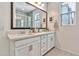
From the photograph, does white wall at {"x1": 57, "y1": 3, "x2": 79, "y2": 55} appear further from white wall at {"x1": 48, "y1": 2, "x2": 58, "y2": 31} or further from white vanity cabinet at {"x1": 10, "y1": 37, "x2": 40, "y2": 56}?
white vanity cabinet at {"x1": 10, "y1": 37, "x2": 40, "y2": 56}

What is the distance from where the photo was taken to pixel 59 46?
4.58 meters

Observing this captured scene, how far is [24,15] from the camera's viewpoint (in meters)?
3.29

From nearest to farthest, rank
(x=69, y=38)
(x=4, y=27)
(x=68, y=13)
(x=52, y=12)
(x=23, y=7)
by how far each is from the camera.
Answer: (x=4, y=27)
(x=23, y=7)
(x=69, y=38)
(x=68, y=13)
(x=52, y=12)

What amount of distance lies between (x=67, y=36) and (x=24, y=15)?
1.93 m

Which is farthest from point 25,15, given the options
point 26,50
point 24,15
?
point 26,50

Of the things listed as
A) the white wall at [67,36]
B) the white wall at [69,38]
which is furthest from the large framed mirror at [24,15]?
the white wall at [69,38]

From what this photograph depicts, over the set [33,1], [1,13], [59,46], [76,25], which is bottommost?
[59,46]

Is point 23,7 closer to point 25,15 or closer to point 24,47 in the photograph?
point 25,15

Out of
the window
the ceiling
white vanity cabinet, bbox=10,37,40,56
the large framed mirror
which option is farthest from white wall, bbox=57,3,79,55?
white vanity cabinet, bbox=10,37,40,56

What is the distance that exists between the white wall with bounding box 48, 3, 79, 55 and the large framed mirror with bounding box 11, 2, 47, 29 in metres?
0.84

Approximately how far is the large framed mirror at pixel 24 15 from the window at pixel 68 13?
3.23ft

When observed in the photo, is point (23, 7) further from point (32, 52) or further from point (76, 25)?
point (76, 25)

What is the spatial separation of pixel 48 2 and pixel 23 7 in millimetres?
2153

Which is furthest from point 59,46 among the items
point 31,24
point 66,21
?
point 31,24
